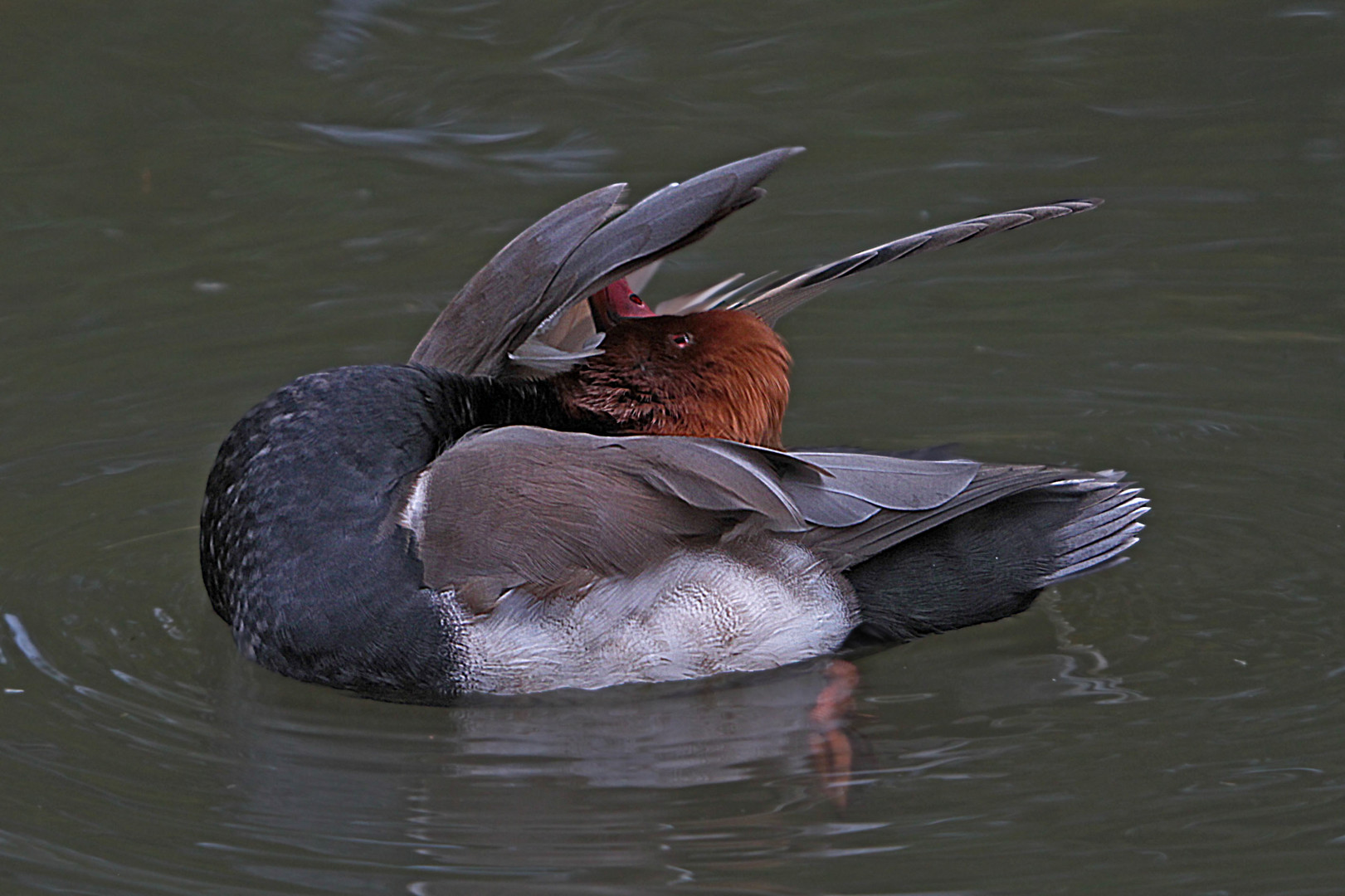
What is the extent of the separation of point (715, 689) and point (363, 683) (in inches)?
30.5

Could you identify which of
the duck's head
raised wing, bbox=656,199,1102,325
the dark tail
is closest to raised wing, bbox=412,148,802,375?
the duck's head

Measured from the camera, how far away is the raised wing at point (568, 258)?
410 cm

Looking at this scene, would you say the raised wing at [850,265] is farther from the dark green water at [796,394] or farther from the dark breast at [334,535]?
the dark breast at [334,535]

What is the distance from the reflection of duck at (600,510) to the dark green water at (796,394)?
161 millimetres

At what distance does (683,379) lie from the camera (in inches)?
171

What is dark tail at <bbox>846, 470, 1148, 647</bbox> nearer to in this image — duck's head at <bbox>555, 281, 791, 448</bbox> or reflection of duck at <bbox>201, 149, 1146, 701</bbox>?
reflection of duck at <bbox>201, 149, 1146, 701</bbox>

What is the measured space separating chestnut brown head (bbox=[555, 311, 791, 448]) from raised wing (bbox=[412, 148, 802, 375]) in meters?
0.15

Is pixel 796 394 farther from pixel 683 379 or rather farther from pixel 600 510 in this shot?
pixel 600 510

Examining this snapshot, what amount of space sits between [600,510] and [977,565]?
2.98 ft

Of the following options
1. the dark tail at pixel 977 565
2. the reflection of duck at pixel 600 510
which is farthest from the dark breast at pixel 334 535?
the dark tail at pixel 977 565

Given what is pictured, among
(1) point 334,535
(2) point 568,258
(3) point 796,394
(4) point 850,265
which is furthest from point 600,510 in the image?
(3) point 796,394

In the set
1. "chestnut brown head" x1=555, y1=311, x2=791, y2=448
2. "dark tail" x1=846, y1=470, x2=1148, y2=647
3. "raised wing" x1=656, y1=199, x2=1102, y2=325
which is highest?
"raised wing" x1=656, y1=199, x2=1102, y2=325

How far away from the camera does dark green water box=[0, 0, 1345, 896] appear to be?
11.4ft

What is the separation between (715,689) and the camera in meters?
4.05
